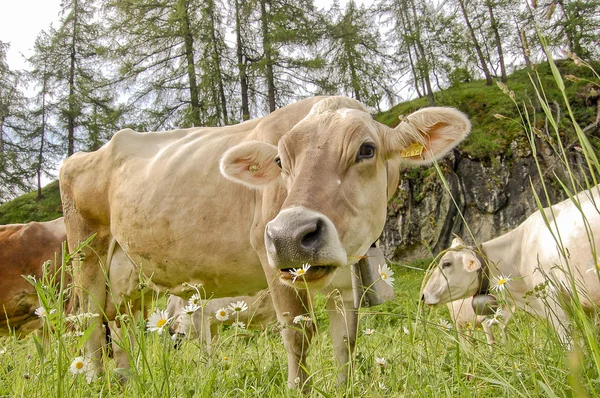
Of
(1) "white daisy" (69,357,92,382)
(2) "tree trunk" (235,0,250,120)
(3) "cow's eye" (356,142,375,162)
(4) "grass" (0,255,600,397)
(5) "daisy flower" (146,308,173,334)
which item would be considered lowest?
(4) "grass" (0,255,600,397)

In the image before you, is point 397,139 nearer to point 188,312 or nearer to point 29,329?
point 188,312

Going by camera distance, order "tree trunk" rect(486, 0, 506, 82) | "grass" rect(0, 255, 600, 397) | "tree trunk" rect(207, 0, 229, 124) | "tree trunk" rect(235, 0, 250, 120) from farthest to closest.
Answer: "tree trunk" rect(486, 0, 506, 82) < "tree trunk" rect(207, 0, 229, 124) < "tree trunk" rect(235, 0, 250, 120) < "grass" rect(0, 255, 600, 397)

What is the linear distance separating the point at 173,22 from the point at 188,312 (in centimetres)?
2077

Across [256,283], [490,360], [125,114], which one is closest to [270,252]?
[490,360]

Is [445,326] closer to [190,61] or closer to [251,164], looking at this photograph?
[251,164]

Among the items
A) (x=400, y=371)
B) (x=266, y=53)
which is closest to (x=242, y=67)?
(x=266, y=53)

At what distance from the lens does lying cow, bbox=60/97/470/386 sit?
7.13ft

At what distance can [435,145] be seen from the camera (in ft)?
9.69

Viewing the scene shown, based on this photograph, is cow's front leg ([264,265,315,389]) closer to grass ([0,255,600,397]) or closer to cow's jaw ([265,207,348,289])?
grass ([0,255,600,397])

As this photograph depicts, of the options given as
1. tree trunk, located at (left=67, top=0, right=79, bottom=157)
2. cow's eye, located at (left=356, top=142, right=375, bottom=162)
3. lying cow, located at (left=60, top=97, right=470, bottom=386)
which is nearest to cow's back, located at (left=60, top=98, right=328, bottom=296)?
lying cow, located at (left=60, top=97, right=470, bottom=386)

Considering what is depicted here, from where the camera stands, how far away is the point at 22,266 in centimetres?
619

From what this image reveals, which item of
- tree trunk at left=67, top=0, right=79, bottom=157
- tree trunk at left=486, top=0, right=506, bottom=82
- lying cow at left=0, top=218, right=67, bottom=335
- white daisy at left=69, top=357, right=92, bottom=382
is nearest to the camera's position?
white daisy at left=69, top=357, right=92, bottom=382

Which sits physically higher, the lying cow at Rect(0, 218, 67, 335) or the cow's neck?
the lying cow at Rect(0, 218, 67, 335)

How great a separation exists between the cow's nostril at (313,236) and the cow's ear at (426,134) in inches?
41.9
